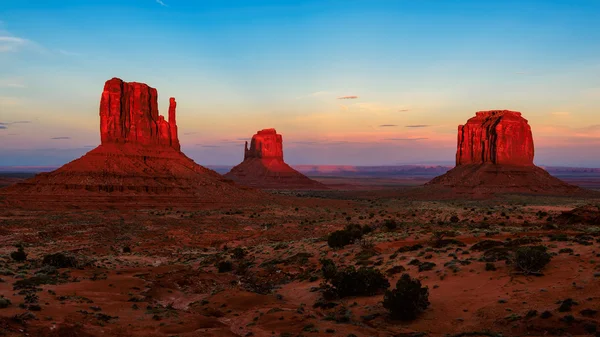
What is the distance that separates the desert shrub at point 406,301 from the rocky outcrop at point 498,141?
110m

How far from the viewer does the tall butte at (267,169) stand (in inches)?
6496

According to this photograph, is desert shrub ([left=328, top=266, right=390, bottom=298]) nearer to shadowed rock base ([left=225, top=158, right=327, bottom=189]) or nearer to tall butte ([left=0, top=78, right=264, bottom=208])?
tall butte ([left=0, top=78, right=264, bottom=208])

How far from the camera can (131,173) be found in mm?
78812

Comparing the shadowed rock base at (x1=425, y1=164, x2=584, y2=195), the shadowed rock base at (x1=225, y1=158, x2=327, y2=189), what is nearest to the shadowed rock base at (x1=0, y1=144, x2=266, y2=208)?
A: the shadowed rock base at (x1=425, y1=164, x2=584, y2=195)

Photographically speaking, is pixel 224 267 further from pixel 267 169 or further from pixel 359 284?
pixel 267 169

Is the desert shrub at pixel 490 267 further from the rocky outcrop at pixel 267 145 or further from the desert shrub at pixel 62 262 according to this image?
the rocky outcrop at pixel 267 145

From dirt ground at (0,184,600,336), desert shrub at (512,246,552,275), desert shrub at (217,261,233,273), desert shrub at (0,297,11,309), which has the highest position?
desert shrub at (512,246,552,275)

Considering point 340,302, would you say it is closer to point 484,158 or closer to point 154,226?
point 154,226

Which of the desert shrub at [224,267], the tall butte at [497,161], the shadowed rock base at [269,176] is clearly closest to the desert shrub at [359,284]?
the desert shrub at [224,267]

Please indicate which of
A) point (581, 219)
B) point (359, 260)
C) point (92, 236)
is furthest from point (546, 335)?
point (92, 236)

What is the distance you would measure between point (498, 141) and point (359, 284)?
354 feet

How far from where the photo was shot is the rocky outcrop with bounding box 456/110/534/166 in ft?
372

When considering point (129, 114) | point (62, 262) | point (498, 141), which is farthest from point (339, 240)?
point (498, 141)

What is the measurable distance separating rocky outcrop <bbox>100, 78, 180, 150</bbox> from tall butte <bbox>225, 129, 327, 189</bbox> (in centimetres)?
6820
